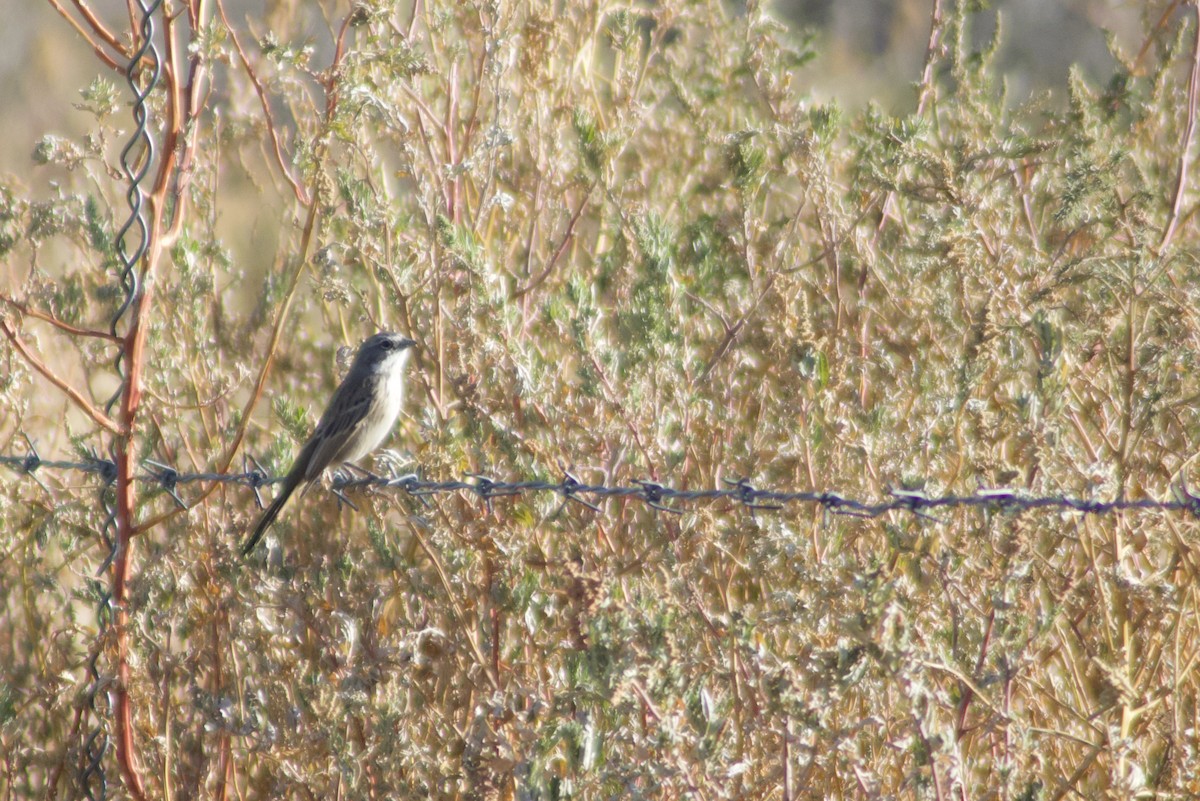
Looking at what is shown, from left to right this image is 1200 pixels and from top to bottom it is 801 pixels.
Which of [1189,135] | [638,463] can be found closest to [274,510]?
[638,463]

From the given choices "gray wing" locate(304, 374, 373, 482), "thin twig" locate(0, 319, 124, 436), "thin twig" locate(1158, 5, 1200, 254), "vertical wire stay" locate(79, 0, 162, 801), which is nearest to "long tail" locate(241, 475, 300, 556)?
"gray wing" locate(304, 374, 373, 482)

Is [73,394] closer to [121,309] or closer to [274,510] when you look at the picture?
[121,309]

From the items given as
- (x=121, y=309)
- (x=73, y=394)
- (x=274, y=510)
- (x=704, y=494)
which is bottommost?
(x=704, y=494)

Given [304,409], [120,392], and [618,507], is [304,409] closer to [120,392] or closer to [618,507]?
[120,392]

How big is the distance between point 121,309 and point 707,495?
1897 mm

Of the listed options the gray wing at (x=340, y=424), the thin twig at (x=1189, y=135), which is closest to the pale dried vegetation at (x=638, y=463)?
the thin twig at (x=1189, y=135)

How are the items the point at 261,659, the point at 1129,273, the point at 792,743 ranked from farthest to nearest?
the point at 261,659, the point at 1129,273, the point at 792,743

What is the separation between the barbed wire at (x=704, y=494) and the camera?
9.18 ft

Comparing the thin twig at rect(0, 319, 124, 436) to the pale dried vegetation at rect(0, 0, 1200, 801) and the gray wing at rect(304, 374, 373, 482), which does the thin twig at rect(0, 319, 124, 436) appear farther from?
the gray wing at rect(304, 374, 373, 482)

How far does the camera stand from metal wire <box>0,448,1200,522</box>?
2797mm

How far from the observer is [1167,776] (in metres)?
3.34

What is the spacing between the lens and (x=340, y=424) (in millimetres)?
4898

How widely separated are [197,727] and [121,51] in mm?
2204

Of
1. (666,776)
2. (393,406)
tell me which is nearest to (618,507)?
(393,406)
